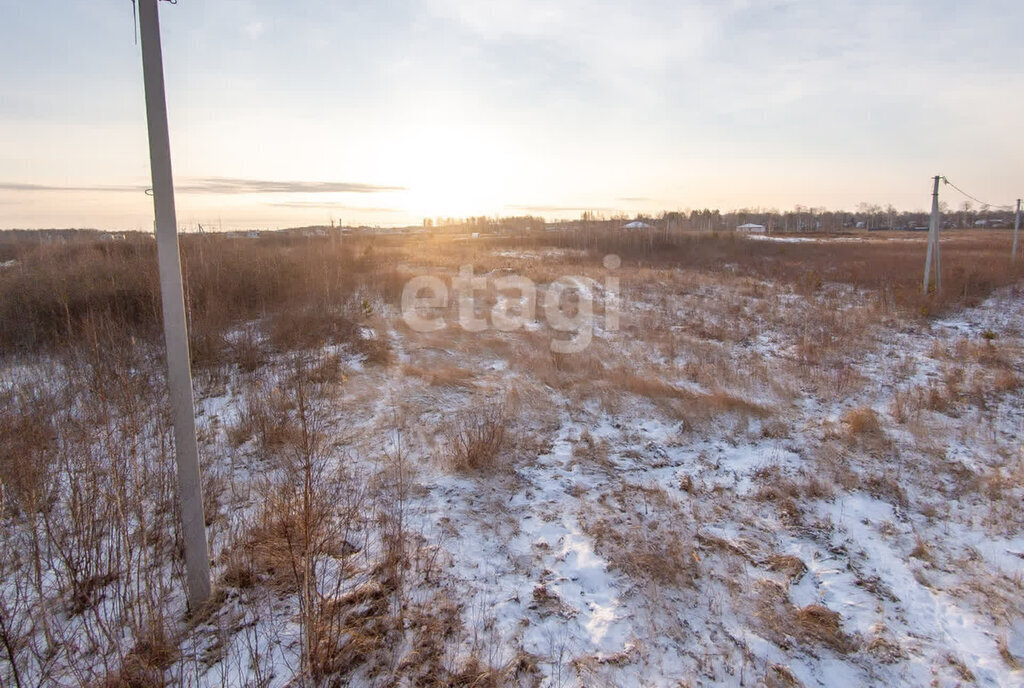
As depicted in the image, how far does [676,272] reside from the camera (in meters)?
19.3

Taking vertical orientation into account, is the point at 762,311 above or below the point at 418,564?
above

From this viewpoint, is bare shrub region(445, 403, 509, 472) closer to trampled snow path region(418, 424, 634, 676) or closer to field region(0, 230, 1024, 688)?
field region(0, 230, 1024, 688)

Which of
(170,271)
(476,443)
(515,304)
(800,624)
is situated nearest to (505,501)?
(476,443)

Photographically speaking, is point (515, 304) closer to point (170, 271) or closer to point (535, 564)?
point (535, 564)

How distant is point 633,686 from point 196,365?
7.07 meters

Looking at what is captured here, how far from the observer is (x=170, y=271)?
91.4 inches

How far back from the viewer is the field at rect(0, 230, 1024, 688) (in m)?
2.64

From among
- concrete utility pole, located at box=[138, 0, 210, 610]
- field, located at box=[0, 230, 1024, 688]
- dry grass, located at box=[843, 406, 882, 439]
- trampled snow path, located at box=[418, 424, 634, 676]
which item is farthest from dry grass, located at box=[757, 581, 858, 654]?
concrete utility pole, located at box=[138, 0, 210, 610]

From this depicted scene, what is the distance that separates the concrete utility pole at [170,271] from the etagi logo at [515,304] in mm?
6474

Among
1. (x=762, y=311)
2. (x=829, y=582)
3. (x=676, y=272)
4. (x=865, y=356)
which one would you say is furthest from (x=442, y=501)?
(x=676, y=272)

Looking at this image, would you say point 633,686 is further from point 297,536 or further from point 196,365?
point 196,365

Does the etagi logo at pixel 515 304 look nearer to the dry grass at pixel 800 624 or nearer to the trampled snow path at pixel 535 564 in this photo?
the trampled snow path at pixel 535 564

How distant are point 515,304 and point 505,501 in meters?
8.64

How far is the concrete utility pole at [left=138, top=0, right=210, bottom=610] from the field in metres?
0.37
